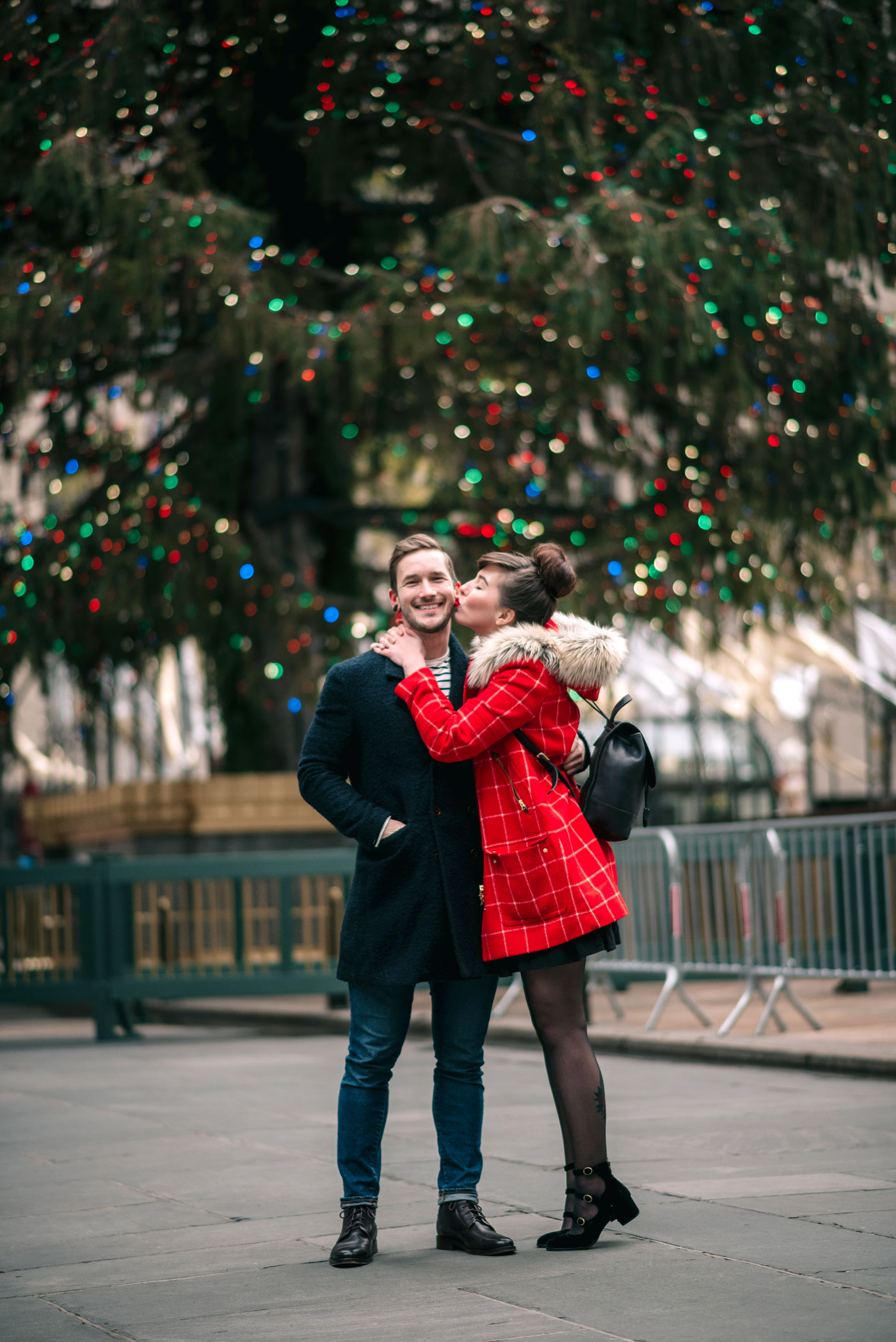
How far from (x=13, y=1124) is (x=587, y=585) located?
26.8 ft

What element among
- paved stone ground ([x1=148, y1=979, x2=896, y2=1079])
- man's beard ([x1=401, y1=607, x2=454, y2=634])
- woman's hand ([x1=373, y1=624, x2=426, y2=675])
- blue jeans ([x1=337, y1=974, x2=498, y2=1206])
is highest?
man's beard ([x1=401, y1=607, x2=454, y2=634])

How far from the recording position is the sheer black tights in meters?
4.50

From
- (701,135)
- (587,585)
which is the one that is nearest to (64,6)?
(701,135)

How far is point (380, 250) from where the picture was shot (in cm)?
1755

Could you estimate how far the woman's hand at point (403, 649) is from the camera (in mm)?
4715

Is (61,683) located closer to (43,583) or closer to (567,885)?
(43,583)

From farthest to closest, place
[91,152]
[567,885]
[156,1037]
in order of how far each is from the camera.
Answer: [91,152], [156,1037], [567,885]

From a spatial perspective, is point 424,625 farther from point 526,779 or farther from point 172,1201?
point 172,1201

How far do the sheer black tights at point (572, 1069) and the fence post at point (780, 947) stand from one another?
17.9 ft

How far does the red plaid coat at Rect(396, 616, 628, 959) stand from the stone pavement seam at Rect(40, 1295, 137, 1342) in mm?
1321

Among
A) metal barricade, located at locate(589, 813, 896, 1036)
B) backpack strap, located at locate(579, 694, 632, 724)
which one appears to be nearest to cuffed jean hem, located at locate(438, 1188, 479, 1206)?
backpack strap, located at locate(579, 694, 632, 724)

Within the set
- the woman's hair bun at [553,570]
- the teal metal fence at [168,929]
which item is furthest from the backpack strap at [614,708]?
the teal metal fence at [168,929]

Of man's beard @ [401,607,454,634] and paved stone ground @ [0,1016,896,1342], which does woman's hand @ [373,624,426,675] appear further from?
paved stone ground @ [0,1016,896,1342]

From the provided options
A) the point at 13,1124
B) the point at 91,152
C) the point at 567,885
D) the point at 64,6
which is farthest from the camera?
the point at 64,6
